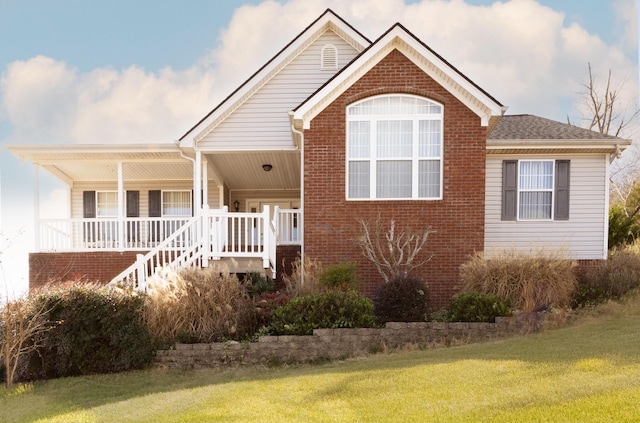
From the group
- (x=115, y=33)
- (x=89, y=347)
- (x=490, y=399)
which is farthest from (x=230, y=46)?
(x=490, y=399)

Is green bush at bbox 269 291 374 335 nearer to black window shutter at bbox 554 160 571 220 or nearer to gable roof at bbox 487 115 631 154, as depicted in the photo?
gable roof at bbox 487 115 631 154

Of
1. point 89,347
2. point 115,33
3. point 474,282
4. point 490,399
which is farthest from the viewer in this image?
point 115,33

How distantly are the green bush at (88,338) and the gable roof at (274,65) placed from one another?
5.95 meters

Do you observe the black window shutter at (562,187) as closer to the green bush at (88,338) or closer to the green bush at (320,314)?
the green bush at (320,314)

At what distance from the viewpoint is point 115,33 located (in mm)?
17047

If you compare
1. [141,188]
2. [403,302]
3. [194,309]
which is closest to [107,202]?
[141,188]

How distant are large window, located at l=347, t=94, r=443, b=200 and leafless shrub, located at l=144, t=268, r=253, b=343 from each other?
156 inches

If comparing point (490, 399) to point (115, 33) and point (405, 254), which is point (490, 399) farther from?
point (115, 33)

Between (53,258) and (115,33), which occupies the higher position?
(115,33)

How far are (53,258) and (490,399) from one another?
13102mm

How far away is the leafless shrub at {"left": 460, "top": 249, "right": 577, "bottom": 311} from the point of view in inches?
378

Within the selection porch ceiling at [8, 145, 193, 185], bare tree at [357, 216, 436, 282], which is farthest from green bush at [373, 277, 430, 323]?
porch ceiling at [8, 145, 193, 185]

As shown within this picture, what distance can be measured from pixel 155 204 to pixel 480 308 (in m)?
12.9

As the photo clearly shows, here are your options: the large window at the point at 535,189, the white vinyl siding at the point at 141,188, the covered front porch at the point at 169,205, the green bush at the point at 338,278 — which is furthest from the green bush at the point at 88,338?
the large window at the point at 535,189
